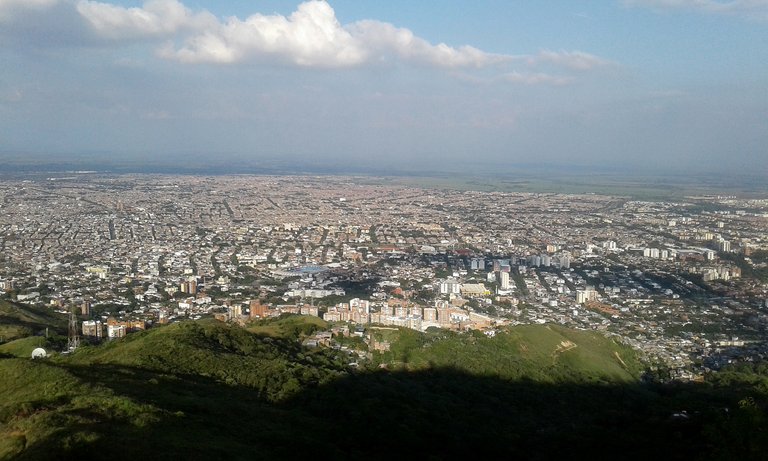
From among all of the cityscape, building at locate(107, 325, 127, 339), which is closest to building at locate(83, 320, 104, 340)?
the cityscape

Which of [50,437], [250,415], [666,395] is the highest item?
[50,437]

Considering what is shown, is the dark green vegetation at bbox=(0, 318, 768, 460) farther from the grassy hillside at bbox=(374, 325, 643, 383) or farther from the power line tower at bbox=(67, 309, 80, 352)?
the power line tower at bbox=(67, 309, 80, 352)

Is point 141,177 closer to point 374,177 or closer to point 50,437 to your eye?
point 374,177

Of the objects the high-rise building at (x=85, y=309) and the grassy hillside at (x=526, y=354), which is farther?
the high-rise building at (x=85, y=309)

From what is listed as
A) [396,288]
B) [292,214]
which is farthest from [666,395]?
[292,214]

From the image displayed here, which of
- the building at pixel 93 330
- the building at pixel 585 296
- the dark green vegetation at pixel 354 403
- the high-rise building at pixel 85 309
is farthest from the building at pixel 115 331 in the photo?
the building at pixel 585 296

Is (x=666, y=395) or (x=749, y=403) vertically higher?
(x=749, y=403)

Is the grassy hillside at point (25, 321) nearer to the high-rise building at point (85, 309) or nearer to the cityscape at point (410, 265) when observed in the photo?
the high-rise building at point (85, 309)
